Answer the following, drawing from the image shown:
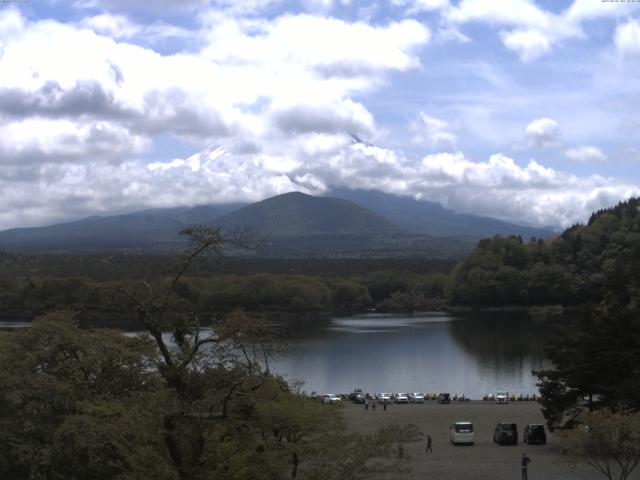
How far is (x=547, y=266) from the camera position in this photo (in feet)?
300

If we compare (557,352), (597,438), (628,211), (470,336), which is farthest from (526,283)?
(597,438)

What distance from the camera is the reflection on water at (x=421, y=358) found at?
39.4 meters

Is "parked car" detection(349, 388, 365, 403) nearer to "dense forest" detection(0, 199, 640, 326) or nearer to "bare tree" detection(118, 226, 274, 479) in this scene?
"bare tree" detection(118, 226, 274, 479)

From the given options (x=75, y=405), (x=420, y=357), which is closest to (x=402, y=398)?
(x=420, y=357)

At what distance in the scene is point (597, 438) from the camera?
13.2 m

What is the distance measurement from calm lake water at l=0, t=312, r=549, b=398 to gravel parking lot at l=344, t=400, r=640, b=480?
15.3 feet

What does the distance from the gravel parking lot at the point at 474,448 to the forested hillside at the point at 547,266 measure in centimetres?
5880

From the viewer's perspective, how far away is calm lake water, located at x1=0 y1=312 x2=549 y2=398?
129ft

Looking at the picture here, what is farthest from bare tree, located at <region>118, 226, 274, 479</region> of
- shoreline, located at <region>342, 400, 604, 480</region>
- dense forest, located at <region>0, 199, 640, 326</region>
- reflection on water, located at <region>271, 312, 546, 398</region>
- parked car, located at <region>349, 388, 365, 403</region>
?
dense forest, located at <region>0, 199, 640, 326</region>

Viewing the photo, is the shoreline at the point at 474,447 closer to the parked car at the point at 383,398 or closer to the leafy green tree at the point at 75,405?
the parked car at the point at 383,398

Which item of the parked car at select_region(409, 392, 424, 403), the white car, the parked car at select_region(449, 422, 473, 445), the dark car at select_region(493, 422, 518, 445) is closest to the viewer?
the dark car at select_region(493, 422, 518, 445)

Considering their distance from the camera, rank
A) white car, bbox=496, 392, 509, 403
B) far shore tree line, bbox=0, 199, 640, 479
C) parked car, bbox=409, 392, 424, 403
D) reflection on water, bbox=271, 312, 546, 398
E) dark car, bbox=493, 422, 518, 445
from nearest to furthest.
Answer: far shore tree line, bbox=0, 199, 640, 479
dark car, bbox=493, 422, 518, 445
white car, bbox=496, 392, 509, 403
parked car, bbox=409, 392, 424, 403
reflection on water, bbox=271, 312, 546, 398

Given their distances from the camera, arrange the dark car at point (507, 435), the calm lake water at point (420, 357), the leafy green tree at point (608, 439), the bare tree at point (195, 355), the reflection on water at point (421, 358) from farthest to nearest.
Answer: the reflection on water at point (421, 358), the calm lake water at point (420, 357), the dark car at point (507, 435), the leafy green tree at point (608, 439), the bare tree at point (195, 355)

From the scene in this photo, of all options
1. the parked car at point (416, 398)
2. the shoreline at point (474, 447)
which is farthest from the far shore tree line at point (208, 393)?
the parked car at point (416, 398)
